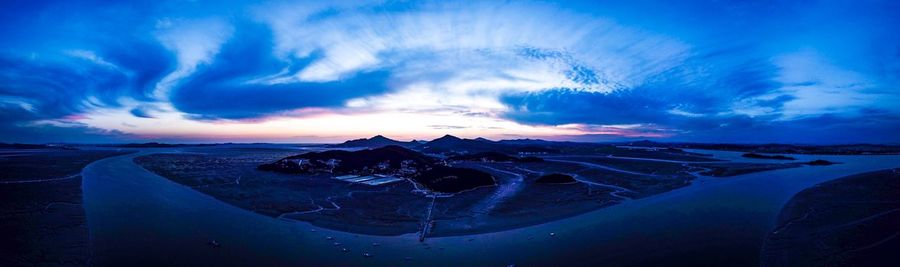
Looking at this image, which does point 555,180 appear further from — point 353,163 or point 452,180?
point 353,163

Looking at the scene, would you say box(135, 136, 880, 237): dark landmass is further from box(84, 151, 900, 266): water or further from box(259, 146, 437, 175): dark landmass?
box(84, 151, 900, 266): water

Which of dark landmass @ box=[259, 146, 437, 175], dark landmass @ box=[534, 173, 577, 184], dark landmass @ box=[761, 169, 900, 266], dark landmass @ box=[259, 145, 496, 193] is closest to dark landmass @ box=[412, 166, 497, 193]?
dark landmass @ box=[259, 145, 496, 193]

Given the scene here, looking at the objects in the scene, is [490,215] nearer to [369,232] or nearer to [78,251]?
[369,232]

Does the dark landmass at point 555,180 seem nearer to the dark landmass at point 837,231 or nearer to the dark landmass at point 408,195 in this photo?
the dark landmass at point 408,195

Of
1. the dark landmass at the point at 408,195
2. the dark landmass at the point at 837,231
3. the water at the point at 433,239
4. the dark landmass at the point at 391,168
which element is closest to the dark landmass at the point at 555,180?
the dark landmass at the point at 408,195

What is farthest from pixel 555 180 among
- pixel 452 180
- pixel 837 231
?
pixel 837 231

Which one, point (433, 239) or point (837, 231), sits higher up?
point (837, 231)
